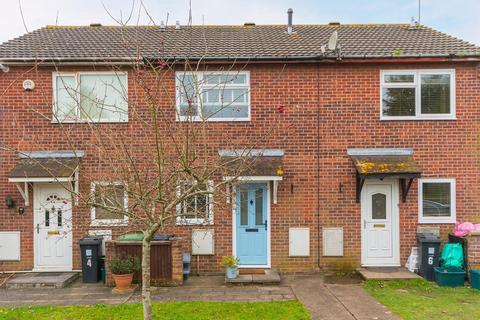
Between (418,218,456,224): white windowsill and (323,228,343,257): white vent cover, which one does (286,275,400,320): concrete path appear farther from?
(418,218,456,224): white windowsill

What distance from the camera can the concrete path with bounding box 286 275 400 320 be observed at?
271 inches

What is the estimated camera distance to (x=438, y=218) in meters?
9.93

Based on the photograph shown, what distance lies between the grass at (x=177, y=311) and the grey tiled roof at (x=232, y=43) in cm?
518

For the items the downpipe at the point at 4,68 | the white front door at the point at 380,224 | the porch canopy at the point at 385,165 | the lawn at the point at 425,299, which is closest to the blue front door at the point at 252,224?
the porch canopy at the point at 385,165

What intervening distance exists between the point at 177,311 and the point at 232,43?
730 centimetres

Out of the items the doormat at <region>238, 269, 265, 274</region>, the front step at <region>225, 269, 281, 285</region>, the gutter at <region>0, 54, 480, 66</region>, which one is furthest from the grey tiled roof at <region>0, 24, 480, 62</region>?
the doormat at <region>238, 269, 265, 274</region>

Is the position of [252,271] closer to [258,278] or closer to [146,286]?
[258,278]

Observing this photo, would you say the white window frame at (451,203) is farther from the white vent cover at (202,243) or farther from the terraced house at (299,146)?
the white vent cover at (202,243)

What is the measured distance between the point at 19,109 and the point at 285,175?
6828 millimetres

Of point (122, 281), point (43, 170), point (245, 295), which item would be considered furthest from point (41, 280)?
point (245, 295)

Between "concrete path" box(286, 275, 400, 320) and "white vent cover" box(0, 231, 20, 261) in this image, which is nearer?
"concrete path" box(286, 275, 400, 320)

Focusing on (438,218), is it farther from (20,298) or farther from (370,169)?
(20,298)

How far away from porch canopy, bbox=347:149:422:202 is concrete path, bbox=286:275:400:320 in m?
2.40

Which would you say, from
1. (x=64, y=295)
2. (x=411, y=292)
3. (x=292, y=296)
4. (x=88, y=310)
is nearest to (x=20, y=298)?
(x=64, y=295)
